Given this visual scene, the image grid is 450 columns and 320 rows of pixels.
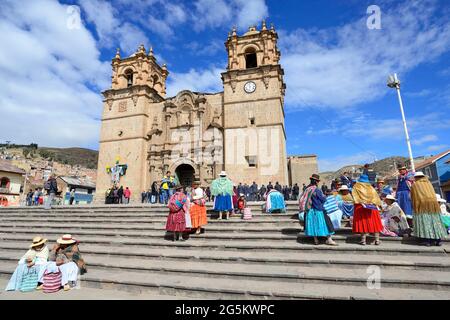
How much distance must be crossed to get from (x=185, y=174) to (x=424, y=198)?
20019 millimetres

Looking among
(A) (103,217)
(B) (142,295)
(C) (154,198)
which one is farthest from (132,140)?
(B) (142,295)

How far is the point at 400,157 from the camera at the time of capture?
65.8 meters

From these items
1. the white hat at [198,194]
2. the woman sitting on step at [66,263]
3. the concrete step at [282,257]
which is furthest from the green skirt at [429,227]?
the woman sitting on step at [66,263]

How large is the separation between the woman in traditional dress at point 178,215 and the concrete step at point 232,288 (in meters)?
1.61

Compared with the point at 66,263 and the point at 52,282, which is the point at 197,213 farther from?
the point at 52,282

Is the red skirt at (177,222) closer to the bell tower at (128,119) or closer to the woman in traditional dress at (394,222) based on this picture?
the woman in traditional dress at (394,222)

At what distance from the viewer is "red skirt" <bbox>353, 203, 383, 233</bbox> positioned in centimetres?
548

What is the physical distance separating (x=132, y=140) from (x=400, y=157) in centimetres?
6868

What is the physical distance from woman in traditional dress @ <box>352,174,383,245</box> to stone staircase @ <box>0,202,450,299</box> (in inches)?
13.2

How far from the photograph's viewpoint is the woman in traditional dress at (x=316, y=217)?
5.64 m

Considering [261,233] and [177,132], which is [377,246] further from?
[177,132]

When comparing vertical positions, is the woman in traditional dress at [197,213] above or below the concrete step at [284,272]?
above
